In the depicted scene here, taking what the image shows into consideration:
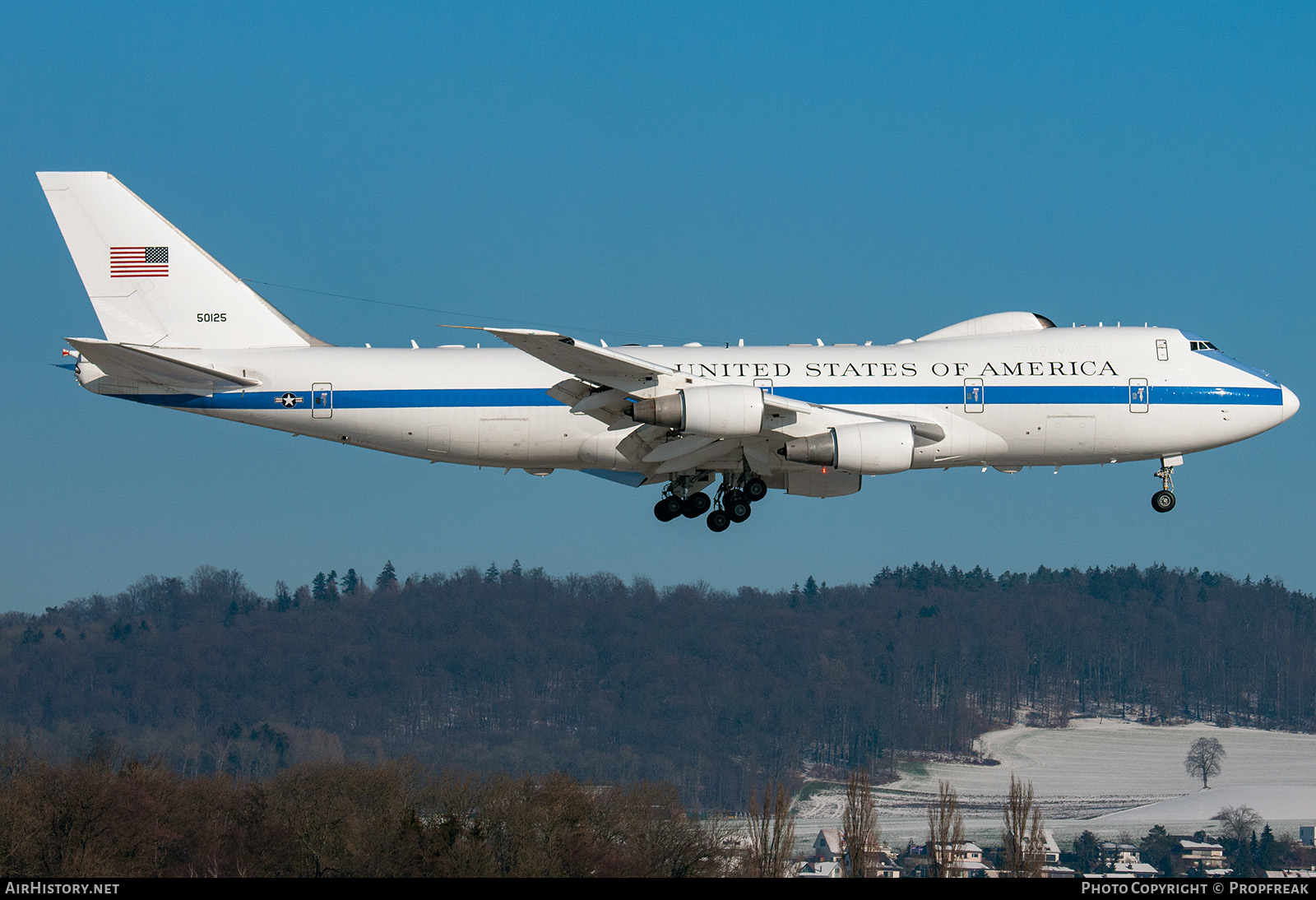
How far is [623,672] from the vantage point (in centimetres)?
12156

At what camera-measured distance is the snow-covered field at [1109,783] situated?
10462 cm

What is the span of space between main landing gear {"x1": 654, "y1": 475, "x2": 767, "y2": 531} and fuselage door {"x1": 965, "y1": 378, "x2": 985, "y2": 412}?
20.4ft

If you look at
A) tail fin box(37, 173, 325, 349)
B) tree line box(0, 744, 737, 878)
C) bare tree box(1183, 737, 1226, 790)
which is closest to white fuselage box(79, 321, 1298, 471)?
tail fin box(37, 173, 325, 349)

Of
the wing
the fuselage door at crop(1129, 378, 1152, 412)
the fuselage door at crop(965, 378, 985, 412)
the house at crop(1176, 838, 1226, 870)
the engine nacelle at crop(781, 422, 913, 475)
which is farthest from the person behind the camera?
the house at crop(1176, 838, 1226, 870)

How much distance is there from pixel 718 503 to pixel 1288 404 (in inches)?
659

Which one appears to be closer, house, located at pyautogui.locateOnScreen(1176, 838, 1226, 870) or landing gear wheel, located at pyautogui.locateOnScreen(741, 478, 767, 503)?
landing gear wheel, located at pyautogui.locateOnScreen(741, 478, 767, 503)

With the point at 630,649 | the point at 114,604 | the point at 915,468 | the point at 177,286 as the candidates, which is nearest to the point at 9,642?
the point at 114,604

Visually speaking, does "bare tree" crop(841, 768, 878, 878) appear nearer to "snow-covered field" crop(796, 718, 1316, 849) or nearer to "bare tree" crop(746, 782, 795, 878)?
"bare tree" crop(746, 782, 795, 878)

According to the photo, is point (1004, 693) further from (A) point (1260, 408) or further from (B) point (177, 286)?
(B) point (177, 286)

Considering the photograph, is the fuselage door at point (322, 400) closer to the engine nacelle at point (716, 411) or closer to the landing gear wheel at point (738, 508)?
the engine nacelle at point (716, 411)

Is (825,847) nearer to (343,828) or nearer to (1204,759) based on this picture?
(343,828)

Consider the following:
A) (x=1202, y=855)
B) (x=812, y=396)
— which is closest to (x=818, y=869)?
(x=1202, y=855)

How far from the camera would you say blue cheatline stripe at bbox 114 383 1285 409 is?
4200 centimetres
